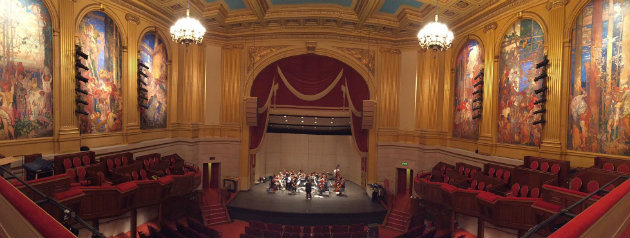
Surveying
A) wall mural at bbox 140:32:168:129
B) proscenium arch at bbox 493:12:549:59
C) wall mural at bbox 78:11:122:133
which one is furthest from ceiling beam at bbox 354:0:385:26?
wall mural at bbox 78:11:122:133

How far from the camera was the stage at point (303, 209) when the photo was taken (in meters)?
10.2

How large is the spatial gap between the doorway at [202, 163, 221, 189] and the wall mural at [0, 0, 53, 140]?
5921 mm

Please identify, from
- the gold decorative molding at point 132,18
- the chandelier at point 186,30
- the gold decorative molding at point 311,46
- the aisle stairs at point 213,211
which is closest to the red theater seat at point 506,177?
the gold decorative molding at point 311,46

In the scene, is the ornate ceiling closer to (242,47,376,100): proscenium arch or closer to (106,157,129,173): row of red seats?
(242,47,376,100): proscenium arch

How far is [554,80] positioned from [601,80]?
0.95 m

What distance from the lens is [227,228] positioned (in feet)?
31.6

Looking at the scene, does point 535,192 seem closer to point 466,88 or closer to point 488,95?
point 488,95

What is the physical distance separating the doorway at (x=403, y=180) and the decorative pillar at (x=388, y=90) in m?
1.69

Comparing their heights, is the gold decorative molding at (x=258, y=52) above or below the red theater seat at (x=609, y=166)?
above

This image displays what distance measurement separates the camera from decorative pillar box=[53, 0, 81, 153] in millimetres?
7262

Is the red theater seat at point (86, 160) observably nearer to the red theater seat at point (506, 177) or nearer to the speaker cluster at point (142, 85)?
the speaker cluster at point (142, 85)

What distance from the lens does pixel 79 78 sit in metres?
7.62

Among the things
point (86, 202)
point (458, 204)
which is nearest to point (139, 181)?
point (86, 202)

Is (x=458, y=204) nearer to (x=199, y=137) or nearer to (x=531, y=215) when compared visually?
(x=531, y=215)
